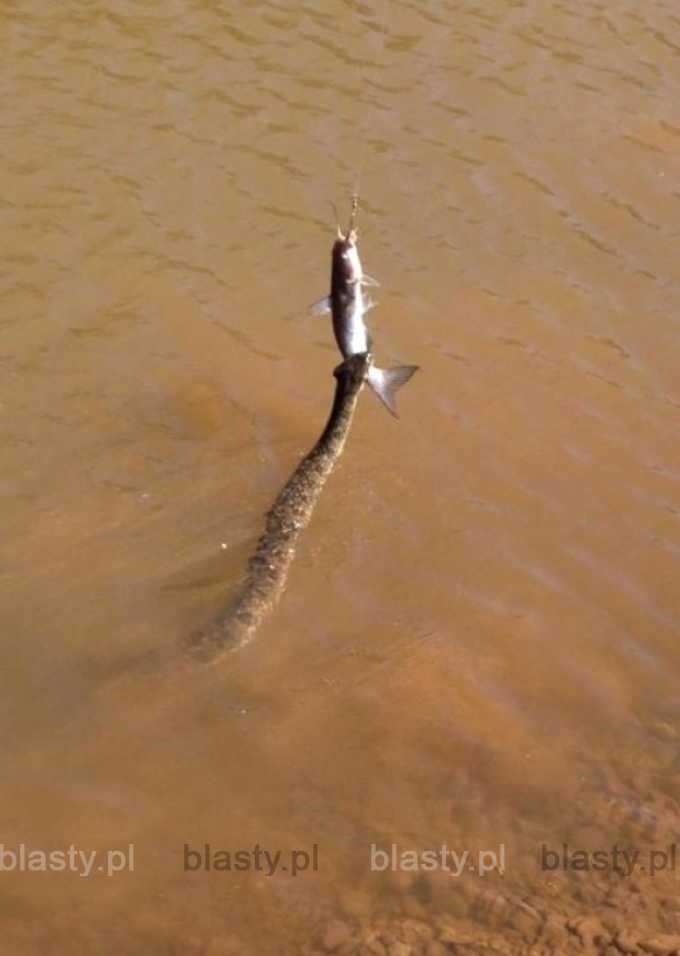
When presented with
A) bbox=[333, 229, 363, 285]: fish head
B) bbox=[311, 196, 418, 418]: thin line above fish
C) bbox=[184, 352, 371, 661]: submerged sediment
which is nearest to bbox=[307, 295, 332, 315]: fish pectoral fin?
bbox=[311, 196, 418, 418]: thin line above fish

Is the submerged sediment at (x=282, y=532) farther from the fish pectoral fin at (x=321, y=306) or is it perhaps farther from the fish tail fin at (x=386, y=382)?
the fish pectoral fin at (x=321, y=306)

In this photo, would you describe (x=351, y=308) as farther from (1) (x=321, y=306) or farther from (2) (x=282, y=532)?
(2) (x=282, y=532)

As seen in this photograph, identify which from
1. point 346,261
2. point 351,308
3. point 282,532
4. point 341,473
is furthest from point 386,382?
point 341,473

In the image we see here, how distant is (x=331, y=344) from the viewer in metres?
7.61

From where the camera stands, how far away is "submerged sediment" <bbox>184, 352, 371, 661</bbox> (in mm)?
5707

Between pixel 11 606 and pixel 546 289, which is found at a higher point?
pixel 546 289

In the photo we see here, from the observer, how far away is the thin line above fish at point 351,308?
17.0 ft

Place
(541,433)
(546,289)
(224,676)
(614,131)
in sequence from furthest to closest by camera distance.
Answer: (614,131) → (546,289) → (541,433) → (224,676)

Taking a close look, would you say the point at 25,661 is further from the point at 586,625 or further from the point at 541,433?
the point at 541,433

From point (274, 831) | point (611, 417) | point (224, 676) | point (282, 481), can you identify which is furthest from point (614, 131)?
point (274, 831)

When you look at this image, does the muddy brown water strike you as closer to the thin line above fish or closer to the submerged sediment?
the submerged sediment

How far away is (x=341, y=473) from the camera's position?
676 centimetres

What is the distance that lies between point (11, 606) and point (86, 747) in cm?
86

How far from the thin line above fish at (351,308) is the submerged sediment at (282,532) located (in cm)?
7
